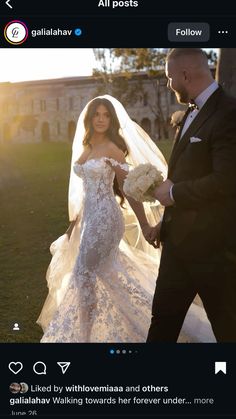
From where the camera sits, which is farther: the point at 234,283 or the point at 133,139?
the point at 133,139

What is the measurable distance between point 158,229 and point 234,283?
2.29ft

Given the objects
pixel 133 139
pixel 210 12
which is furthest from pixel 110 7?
pixel 133 139

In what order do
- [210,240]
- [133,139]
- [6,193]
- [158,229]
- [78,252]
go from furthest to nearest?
[6,193] < [133,139] < [78,252] < [158,229] < [210,240]

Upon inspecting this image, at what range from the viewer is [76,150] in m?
5.84

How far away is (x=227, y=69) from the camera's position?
5820mm

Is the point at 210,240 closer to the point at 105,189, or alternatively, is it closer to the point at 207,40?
the point at 207,40

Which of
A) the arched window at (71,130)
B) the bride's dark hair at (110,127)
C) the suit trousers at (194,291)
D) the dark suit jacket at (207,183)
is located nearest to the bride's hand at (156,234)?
the suit trousers at (194,291)

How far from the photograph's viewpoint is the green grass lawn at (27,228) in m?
6.23

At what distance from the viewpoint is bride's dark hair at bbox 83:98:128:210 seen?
5.33m

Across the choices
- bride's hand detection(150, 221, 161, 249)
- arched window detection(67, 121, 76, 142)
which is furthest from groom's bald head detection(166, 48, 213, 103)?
arched window detection(67, 121, 76, 142)

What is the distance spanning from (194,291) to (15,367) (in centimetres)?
129

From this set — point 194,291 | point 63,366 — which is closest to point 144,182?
point 194,291

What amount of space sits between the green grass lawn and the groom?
2.47 m

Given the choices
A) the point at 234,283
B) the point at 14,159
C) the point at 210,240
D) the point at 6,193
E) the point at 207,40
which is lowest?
the point at 234,283
